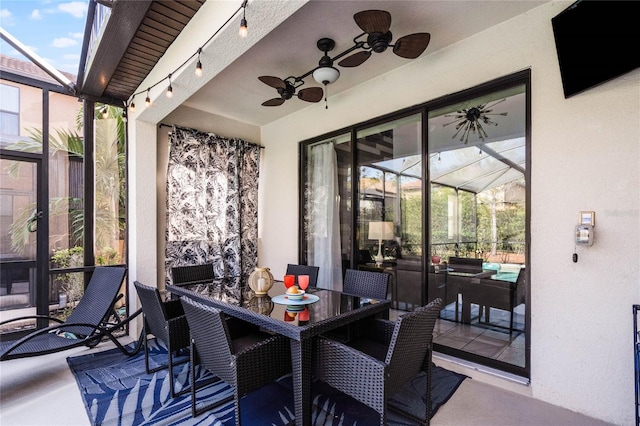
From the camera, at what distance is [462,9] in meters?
2.48

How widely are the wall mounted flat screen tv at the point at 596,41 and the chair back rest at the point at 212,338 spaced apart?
280 cm

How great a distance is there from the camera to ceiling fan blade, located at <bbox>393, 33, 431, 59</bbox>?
2.29 m

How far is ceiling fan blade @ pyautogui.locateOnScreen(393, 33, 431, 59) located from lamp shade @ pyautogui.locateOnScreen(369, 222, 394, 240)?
184cm

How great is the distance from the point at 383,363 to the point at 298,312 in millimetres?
707

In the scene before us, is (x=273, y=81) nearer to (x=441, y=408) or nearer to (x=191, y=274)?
(x=191, y=274)

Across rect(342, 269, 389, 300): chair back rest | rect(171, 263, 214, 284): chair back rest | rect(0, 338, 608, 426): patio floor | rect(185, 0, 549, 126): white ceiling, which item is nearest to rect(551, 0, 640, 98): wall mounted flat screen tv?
rect(185, 0, 549, 126): white ceiling

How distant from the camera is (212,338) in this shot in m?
1.93

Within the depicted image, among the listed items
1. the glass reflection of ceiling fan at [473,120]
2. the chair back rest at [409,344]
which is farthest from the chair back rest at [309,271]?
the glass reflection of ceiling fan at [473,120]

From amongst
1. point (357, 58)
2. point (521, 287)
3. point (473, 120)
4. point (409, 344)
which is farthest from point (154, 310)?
point (473, 120)

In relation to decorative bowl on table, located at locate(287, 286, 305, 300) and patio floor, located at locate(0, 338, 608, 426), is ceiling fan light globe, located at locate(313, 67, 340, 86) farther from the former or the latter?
patio floor, located at locate(0, 338, 608, 426)

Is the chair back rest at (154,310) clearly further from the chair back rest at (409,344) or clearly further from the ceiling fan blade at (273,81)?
the ceiling fan blade at (273,81)

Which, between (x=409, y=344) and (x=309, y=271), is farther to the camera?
(x=309, y=271)

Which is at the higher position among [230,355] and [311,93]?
[311,93]

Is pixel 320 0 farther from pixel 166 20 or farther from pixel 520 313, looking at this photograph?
pixel 520 313
